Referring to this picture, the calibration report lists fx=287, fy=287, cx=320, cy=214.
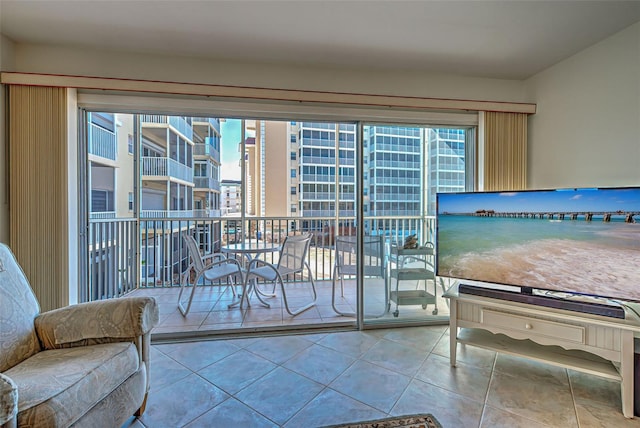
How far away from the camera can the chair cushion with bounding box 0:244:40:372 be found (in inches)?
51.6

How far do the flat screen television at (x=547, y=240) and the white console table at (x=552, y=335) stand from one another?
0.52ft

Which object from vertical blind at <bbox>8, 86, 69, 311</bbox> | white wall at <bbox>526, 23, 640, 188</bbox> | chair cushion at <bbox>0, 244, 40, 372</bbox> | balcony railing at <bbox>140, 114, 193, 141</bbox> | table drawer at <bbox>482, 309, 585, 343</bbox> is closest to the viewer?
chair cushion at <bbox>0, 244, 40, 372</bbox>

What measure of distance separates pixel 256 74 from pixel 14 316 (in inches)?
84.4

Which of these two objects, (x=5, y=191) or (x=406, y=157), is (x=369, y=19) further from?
(x=5, y=191)

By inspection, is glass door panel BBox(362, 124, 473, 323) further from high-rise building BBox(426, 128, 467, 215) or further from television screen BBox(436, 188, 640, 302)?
television screen BBox(436, 188, 640, 302)

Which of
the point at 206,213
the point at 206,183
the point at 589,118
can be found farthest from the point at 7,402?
the point at 589,118

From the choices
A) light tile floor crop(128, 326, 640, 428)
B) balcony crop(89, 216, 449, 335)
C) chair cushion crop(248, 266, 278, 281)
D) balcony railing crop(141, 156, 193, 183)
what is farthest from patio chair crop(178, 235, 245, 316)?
balcony railing crop(141, 156, 193, 183)

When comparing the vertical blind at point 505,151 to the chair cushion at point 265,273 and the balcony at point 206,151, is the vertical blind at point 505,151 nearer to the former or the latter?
the chair cushion at point 265,273

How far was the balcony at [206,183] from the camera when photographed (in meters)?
3.96

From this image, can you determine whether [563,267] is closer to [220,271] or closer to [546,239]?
[546,239]

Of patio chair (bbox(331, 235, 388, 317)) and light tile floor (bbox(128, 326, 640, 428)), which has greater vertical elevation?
patio chair (bbox(331, 235, 388, 317))

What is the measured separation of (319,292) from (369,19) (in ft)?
9.53

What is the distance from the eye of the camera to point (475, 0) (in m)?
1.69

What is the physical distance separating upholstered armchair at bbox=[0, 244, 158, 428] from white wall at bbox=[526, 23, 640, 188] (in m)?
3.13
